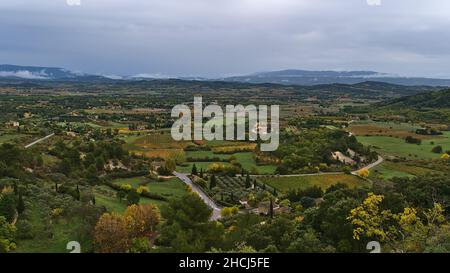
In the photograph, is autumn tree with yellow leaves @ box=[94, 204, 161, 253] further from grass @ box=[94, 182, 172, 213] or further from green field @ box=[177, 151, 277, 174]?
green field @ box=[177, 151, 277, 174]

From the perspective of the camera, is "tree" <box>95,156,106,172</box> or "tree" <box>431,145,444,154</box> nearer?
"tree" <box>95,156,106,172</box>

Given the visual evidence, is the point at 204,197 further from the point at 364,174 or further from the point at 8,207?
the point at 8,207

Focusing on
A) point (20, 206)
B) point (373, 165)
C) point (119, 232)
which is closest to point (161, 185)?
point (20, 206)

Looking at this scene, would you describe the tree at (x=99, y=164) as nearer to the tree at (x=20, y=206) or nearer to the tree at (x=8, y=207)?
the tree at (x=20, y=206)

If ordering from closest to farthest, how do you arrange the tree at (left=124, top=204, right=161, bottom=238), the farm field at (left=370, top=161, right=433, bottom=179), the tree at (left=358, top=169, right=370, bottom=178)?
the tree at (left=124, top=204, right=161, bottom=238)
the tree at (left=358, top=169, right=370, bottom=178)
the farm field at (left=370, top=161, right=433, bottom=179)

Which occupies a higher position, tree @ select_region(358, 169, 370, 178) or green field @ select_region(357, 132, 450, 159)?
green field @ select_region(357, 132, 450, 159)

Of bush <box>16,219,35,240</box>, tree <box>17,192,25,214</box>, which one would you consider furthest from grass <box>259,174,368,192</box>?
bush <box>16,219,35,240</box>
